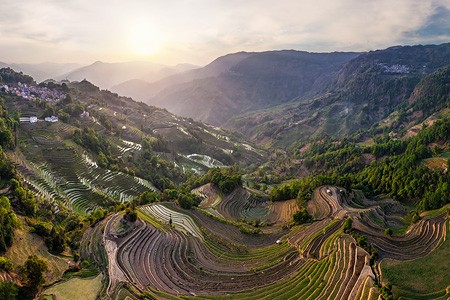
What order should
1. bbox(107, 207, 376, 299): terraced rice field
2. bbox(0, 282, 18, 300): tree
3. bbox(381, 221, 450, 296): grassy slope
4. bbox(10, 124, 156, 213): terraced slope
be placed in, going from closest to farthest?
bbox(0, 282, 18, 300): tree < bbox(381, 221, 450, 296): grassy slope < bbox(107, 207, 376, 299): terraced rice field < bbox(10, 124, 156, 213): terraced slope

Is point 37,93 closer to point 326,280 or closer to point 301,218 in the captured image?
point 301,218

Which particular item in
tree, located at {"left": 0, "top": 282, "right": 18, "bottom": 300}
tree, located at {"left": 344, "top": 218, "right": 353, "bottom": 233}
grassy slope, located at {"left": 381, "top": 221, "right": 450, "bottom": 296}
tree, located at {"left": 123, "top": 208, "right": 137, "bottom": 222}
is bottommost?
grassy slope, located at {"left": 381, "top": 221, "right": 450, "bottom": 296}

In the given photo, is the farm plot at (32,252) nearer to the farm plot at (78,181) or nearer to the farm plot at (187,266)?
the farm plot at (187,266)

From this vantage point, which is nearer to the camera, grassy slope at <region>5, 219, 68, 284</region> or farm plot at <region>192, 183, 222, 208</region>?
grassy slope at <region>5, 219, 68, 284</region>

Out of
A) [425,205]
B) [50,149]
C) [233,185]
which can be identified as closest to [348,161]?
[233,185]

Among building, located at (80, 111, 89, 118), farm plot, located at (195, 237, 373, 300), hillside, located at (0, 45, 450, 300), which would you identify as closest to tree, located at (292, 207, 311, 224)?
hillside, located at (0, 45, 450, 300)

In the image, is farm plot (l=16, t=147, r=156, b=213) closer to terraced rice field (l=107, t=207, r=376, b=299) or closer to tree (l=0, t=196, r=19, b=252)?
tree (l=0, t=196, r=19, b=252)

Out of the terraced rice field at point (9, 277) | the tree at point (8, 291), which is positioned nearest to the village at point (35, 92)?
the terraced rice field at point (9, 277)
